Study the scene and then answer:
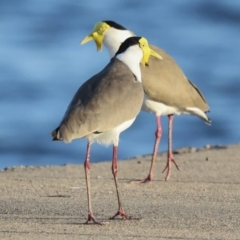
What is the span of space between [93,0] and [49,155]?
451 inches

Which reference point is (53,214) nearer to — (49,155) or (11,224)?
(11,224)

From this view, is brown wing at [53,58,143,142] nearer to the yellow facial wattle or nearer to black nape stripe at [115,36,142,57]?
black nape stripe at [115,36,142,57]

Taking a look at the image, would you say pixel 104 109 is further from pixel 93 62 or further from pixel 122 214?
pixel 93 62

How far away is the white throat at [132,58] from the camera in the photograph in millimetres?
8469

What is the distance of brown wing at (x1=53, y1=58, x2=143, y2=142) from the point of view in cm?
761

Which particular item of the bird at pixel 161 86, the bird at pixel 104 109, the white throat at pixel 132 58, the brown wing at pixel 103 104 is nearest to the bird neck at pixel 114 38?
the bird at pixel 161 86

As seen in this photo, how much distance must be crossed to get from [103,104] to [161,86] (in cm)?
266

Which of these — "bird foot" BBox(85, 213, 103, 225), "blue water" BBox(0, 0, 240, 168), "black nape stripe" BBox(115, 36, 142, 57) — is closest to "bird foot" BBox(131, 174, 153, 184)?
"black nape stripe" BBox(115, 36, 142, 57)

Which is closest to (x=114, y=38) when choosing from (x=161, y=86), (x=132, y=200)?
(x=161, y=86)

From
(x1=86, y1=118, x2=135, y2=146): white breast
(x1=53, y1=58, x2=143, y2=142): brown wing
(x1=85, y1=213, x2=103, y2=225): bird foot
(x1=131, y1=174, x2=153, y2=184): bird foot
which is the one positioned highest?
(x1=53, y1=58, x2=143, y2=142): brown wing

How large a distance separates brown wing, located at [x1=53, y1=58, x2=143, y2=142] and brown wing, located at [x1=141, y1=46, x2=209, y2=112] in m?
2.02

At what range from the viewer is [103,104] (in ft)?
25.7

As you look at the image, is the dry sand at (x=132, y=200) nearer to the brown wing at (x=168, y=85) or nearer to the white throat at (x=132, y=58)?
the brown wing at (x=168, y=85)

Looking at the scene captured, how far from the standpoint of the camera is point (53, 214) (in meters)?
7.79
